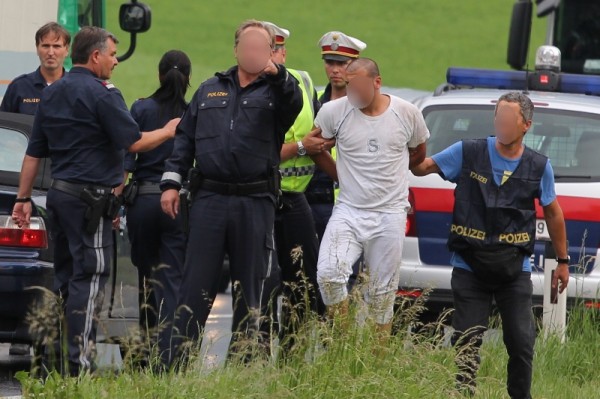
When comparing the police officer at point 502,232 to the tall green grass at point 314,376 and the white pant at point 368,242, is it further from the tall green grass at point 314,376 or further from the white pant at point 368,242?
the white pant at point 368,242

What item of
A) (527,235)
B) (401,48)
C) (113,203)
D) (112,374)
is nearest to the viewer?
(112,374)

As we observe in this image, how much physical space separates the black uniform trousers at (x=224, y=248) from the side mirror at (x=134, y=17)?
20.7 feet

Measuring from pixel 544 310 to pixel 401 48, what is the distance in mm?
39831

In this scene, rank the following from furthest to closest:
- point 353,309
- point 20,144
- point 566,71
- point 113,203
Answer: point 566,71, point 20,144, point 113,203, point 353,309

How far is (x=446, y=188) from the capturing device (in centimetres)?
909

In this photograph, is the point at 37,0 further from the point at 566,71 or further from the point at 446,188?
the point at 566,71

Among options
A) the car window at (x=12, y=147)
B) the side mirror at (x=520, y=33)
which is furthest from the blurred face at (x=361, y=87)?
the side mirror at (x=520, y=33)

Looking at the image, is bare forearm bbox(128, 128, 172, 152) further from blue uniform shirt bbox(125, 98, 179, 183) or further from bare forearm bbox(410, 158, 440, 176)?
bare forearm bbox(410, 158, 440, 176)

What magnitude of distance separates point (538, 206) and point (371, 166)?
1.63 m

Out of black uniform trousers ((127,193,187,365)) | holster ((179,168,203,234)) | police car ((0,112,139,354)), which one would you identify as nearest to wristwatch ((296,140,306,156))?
holster ((179,168,203,234))

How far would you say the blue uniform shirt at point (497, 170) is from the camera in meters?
7.12

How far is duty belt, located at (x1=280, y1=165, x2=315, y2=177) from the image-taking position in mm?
8250

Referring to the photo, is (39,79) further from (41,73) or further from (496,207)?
(496,207)

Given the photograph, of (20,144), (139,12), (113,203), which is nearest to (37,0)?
(139,12)
